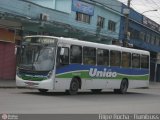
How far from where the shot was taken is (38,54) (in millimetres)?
22641

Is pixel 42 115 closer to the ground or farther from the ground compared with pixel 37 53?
closer to the ground

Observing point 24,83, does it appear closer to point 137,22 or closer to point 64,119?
point 64,119

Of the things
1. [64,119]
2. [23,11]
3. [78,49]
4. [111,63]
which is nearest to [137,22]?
[23,11]

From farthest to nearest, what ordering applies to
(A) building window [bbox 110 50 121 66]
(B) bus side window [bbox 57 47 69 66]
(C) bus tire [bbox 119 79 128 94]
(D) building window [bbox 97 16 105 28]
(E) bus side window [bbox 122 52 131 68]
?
1. (D) building window [bbox 97 16 105 28]
2. (C) bus tire [bbox 119 79 128 94]
3. (E) bus side window [bbox 122 52 131 68]
4. (A) building window [bbox 110 50 121 66]
5. (B) bus side window [bbox 57 47 69 66]

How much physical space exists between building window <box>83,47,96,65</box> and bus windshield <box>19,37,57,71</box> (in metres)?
2.77

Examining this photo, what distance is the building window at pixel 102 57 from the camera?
26.6m

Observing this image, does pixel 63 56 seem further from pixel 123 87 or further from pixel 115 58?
pixel 123 87

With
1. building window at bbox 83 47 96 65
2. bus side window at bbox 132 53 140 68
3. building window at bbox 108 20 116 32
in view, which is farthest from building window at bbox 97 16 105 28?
building window at bbox 83 47 96 65

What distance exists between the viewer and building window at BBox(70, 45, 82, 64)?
23.8 m

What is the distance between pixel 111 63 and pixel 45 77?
22.1ft

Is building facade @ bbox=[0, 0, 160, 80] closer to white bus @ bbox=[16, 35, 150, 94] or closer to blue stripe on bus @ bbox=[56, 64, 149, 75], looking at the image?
blue stripe on bus @ bbox=[56, 64, 149, 75]

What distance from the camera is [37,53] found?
74.4ft

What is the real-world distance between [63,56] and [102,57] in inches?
174

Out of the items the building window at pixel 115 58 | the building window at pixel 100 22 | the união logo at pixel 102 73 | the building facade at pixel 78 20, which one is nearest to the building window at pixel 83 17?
the building facade at pixel 78 20
